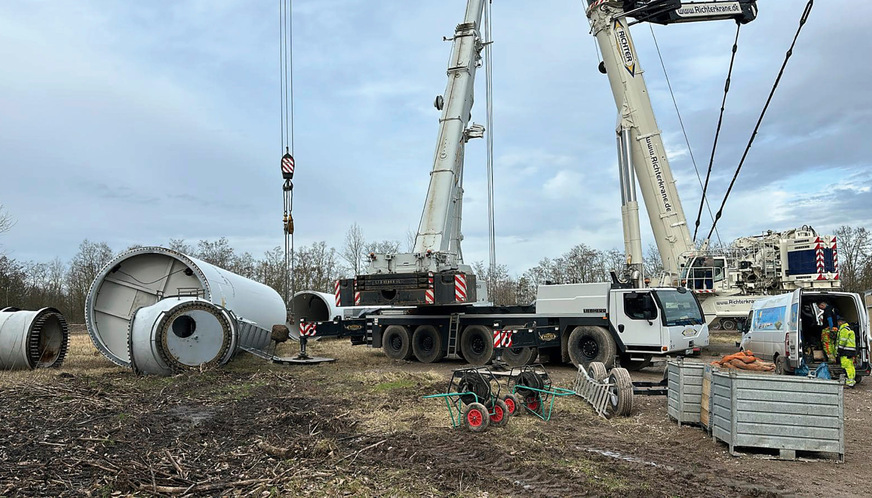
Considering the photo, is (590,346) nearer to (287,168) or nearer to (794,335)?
(794,335)

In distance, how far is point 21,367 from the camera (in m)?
13.8

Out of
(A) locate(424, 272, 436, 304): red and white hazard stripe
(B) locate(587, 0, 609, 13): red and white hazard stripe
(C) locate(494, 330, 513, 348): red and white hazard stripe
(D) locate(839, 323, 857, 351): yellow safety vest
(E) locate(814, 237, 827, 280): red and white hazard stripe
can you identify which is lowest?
(C) locate(494, 330, 513, 348): red and white hazard stripe

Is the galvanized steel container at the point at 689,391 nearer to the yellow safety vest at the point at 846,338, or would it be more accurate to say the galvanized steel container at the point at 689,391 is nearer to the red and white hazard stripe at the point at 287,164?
the yellow safety vest at the point at 846,338

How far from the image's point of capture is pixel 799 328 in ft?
38.1

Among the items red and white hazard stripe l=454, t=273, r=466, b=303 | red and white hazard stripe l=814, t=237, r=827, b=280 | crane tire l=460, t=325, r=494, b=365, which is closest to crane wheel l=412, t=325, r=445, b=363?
crane tire l=460, t=325, r=494, b=365

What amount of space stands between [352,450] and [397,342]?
34.2 ft

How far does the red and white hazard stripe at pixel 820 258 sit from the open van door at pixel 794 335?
34.5 feet

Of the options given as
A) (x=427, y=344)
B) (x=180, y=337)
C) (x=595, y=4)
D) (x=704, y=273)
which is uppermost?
(x=595, y=4)

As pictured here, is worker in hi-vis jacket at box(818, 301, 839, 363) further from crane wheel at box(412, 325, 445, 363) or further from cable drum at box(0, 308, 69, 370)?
cable drum at box(0, 308, 69, 370)

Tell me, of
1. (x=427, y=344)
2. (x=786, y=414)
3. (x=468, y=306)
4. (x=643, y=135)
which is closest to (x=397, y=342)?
(x=427, y=344)

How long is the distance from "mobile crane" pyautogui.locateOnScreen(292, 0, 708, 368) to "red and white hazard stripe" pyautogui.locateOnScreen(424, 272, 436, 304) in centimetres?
2

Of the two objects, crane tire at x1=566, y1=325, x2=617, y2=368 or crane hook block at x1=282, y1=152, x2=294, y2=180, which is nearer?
crane tire at x1=566, y1=325, x2=617, y2=368

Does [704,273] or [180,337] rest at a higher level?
[704,273]

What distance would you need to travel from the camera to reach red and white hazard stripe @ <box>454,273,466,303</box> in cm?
1433
